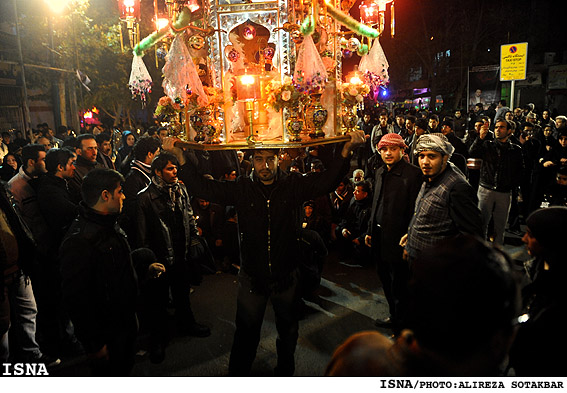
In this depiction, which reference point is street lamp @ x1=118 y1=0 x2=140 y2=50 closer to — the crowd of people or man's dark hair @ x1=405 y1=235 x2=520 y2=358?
the crowd of people

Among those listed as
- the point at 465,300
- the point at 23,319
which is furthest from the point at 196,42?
the point at 465,300

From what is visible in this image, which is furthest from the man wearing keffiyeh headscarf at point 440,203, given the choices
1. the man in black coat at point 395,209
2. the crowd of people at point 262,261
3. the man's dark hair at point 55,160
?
the man's dark hair at point 55,160

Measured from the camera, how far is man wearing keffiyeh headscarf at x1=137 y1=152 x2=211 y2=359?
13.9ft

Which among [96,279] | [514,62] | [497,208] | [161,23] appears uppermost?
[514,62]

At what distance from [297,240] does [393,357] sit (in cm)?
223

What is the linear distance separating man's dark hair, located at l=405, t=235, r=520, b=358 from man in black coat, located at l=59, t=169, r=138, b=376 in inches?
90.7

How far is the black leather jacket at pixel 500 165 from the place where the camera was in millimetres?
6254

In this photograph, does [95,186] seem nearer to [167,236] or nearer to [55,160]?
[167,236]

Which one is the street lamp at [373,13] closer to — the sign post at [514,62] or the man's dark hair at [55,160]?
the man's dark hair at [55,160]

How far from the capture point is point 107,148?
7.77 metres

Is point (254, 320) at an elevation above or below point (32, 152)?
below

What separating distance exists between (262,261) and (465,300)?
93.2 inches

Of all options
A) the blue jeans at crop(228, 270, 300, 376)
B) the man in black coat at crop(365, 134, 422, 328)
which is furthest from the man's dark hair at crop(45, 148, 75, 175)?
the man in black coat at crop(365, 134, 422, 328)

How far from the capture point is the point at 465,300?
1269 millimetres
